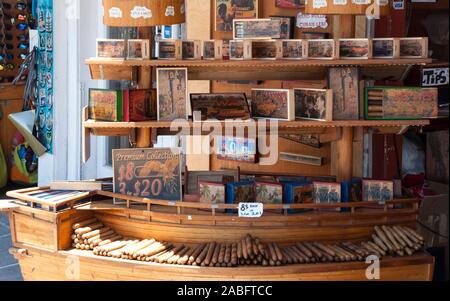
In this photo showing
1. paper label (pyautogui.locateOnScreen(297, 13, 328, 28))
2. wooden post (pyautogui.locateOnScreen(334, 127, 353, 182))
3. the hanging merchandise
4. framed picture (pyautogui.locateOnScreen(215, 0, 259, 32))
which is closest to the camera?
wooden post (pyautogui.locateOnScreen(334, 127, 353, 182))

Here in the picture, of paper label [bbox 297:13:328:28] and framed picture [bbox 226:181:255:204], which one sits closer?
framed picture [bbox 226:181:255:204]

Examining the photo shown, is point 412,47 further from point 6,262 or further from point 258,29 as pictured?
point 6,262

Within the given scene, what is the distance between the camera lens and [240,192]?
546cm

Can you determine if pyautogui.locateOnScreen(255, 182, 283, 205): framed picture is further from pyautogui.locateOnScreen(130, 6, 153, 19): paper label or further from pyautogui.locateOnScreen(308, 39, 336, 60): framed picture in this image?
pyautogui.locateOnScreen(130, 6, 153, 19): paper label

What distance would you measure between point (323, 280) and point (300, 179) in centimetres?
95

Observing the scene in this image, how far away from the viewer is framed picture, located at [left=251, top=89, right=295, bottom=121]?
5.29 meters

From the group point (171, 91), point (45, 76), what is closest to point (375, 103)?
point (171, 91)

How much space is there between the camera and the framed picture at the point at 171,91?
5340mm

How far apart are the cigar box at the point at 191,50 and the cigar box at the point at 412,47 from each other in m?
1.33

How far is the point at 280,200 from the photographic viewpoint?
17.8 ft

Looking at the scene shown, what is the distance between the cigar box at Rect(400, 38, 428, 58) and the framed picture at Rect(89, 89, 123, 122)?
187 centimetres

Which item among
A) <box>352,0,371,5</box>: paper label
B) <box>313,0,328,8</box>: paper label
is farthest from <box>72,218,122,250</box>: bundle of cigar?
<box>352,0,371,5</box>: paper label

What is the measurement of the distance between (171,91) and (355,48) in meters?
1.24
